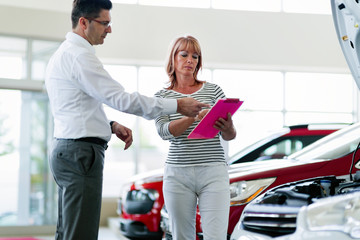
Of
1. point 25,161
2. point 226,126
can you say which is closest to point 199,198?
point 226,126

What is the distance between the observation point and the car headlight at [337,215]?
1908 mm

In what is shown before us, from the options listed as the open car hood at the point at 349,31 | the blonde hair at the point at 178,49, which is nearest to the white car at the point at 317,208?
the open car hood at the point at 349,31

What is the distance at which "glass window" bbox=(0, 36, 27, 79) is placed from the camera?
8328 millimetres

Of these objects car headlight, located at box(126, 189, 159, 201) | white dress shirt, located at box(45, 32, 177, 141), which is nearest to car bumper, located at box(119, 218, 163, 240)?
car headlight, located at box(126, 189, 159, 201)

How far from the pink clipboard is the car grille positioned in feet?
1.41

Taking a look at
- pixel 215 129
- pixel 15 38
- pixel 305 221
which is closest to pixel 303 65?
pixel 15 38

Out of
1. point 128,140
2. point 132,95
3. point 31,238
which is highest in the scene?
point 132,95

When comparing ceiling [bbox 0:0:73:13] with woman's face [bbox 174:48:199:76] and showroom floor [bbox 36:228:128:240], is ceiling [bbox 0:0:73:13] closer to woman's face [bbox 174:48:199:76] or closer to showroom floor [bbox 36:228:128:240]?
showroom floor [bbox 36:228:128:240]

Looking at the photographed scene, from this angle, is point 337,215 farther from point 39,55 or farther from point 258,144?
point 39,55

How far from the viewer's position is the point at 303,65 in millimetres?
10688

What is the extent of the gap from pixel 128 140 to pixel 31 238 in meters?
5.63

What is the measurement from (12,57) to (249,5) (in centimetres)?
477

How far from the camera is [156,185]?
16.8 feet

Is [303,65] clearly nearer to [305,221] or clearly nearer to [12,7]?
[12,7]
